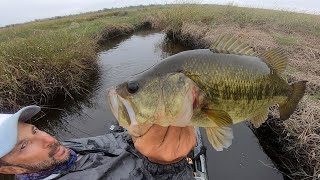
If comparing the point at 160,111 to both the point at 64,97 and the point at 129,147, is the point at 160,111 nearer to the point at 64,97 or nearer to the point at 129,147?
the point at 129,147

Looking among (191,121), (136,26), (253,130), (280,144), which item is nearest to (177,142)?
(191,121)

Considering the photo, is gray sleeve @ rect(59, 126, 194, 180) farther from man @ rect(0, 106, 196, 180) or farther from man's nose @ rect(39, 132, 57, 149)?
man's nose @ rect(39, 132, 57, 149)

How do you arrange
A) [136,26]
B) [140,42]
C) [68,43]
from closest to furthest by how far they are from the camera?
1. [68,43]
2. [140,42]
3. [136,26]

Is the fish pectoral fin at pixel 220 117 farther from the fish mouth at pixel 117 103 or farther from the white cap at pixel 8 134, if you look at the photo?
the white cap at pixel 8 134

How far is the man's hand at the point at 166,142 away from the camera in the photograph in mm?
2676

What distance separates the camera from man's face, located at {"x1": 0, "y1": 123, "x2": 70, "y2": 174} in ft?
12.2

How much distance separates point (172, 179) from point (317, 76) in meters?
5.49

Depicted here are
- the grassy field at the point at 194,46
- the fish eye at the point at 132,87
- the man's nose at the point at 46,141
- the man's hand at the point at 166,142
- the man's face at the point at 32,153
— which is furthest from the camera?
the grassy field at the point at 194,46

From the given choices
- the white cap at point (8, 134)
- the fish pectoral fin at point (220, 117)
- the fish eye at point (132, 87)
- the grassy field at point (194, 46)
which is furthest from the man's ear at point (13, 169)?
the grassy field at point (194, 46)

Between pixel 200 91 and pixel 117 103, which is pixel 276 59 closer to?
pixel 200 91

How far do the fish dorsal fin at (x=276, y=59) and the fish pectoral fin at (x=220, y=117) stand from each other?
640 mm

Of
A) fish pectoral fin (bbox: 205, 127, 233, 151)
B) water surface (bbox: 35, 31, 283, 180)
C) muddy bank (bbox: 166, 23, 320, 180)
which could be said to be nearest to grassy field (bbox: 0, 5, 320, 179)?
muddy bank (bbox: 166, 23, 320, 180)

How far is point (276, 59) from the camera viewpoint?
2484 mm

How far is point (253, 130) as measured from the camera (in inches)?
272
